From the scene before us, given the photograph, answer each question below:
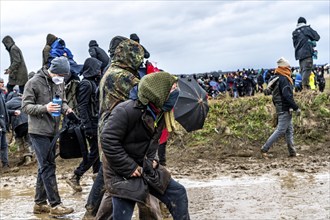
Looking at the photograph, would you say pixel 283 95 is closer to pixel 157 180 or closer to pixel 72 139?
pixel 72 139

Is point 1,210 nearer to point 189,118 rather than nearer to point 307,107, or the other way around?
point 189,118

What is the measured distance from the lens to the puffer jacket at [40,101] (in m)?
7.03

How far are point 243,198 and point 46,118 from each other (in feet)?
9.88

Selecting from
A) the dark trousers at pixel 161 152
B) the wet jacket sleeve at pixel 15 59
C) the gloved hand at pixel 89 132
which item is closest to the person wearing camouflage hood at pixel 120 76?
the dark trousers at pixel 161 152

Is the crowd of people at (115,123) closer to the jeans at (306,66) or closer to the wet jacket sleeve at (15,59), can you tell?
the wet jacket sleeve at (15,59)

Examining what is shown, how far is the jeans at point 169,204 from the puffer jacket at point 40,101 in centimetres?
256

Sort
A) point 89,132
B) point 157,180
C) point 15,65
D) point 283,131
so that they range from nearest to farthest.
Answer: point 157,180
point 89,132
point 283,131
point 15,65

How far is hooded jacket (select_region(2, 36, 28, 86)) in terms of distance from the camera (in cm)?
1363

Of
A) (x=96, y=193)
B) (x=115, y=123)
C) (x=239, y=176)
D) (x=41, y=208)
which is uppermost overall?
(x=115, y=123)

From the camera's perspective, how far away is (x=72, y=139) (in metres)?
7.22

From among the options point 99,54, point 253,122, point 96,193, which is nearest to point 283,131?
point 253,122

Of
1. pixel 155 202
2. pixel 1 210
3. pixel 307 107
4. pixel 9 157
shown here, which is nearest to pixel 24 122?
pixel 9 157

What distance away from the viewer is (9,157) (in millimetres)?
13750

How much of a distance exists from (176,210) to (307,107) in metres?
8.97
